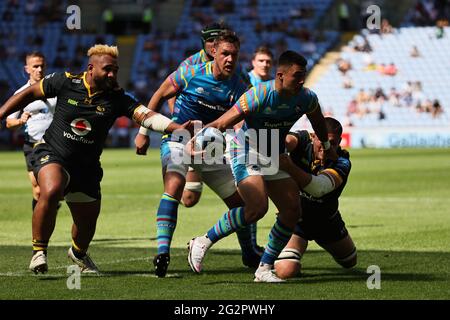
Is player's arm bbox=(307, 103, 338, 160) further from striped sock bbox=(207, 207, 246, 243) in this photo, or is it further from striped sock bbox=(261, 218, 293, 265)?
striped sock bbox=(207, 207, 246, 243)

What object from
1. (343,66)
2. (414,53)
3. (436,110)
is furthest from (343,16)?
(436,110)

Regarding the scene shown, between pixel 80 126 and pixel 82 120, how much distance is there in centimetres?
6

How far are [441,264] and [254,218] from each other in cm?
239

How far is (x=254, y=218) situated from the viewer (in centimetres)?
965

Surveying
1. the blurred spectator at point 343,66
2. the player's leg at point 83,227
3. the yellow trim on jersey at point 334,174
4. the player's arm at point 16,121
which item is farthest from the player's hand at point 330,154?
the blurred spectator at point 343,66

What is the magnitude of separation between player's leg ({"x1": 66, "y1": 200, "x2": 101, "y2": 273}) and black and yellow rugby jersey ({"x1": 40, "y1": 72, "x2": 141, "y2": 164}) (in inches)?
18.3

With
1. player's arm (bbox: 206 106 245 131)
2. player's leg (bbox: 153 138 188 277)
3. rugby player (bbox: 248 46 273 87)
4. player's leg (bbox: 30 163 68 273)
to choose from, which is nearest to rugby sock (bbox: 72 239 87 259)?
player's leg (bbox: 30 163 68 273)

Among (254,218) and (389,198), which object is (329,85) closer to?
(389,198)

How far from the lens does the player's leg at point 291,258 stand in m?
9.82

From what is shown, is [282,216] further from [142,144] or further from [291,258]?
[142,144]

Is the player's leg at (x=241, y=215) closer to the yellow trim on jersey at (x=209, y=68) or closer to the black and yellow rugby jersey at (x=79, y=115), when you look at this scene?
the black and yellow rugby jersey at (x=79, y=115)

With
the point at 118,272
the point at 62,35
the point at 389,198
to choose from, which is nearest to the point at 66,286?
the point at 118,272

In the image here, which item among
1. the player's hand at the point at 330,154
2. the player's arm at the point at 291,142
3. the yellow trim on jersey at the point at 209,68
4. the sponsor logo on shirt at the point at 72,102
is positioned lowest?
the player's hand at the point at 330,154

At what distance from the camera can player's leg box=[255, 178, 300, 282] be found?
31.4ft
